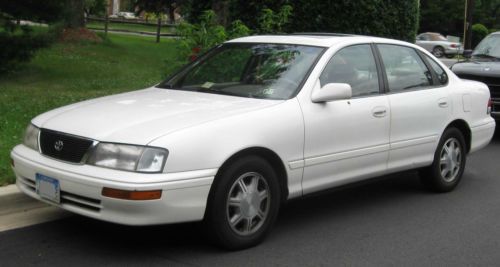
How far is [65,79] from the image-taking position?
15.5 meters

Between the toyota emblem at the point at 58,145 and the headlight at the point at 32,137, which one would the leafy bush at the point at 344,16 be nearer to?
the headlight at the point at 32,137

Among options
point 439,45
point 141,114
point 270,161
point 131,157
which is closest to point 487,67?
point 270,161

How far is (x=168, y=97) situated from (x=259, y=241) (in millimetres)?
1381

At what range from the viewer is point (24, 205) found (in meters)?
5.39

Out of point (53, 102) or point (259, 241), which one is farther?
point (53, 102)

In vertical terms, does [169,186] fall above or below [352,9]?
below

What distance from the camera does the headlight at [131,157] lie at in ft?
13.6

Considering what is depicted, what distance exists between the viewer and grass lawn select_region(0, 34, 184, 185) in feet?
28.0

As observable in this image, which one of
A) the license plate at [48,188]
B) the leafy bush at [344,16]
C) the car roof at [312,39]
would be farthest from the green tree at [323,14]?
the license plate at [48,188]

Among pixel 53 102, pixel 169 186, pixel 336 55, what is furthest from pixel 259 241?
pixel 53 102

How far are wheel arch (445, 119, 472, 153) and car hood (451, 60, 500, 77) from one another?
144 inches

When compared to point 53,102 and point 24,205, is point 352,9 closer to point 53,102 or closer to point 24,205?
point 53,102

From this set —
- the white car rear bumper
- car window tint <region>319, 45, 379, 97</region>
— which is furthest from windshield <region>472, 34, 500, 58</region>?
car window tint <region>319, 45, 379, 97</region>

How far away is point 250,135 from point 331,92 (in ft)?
2.81
